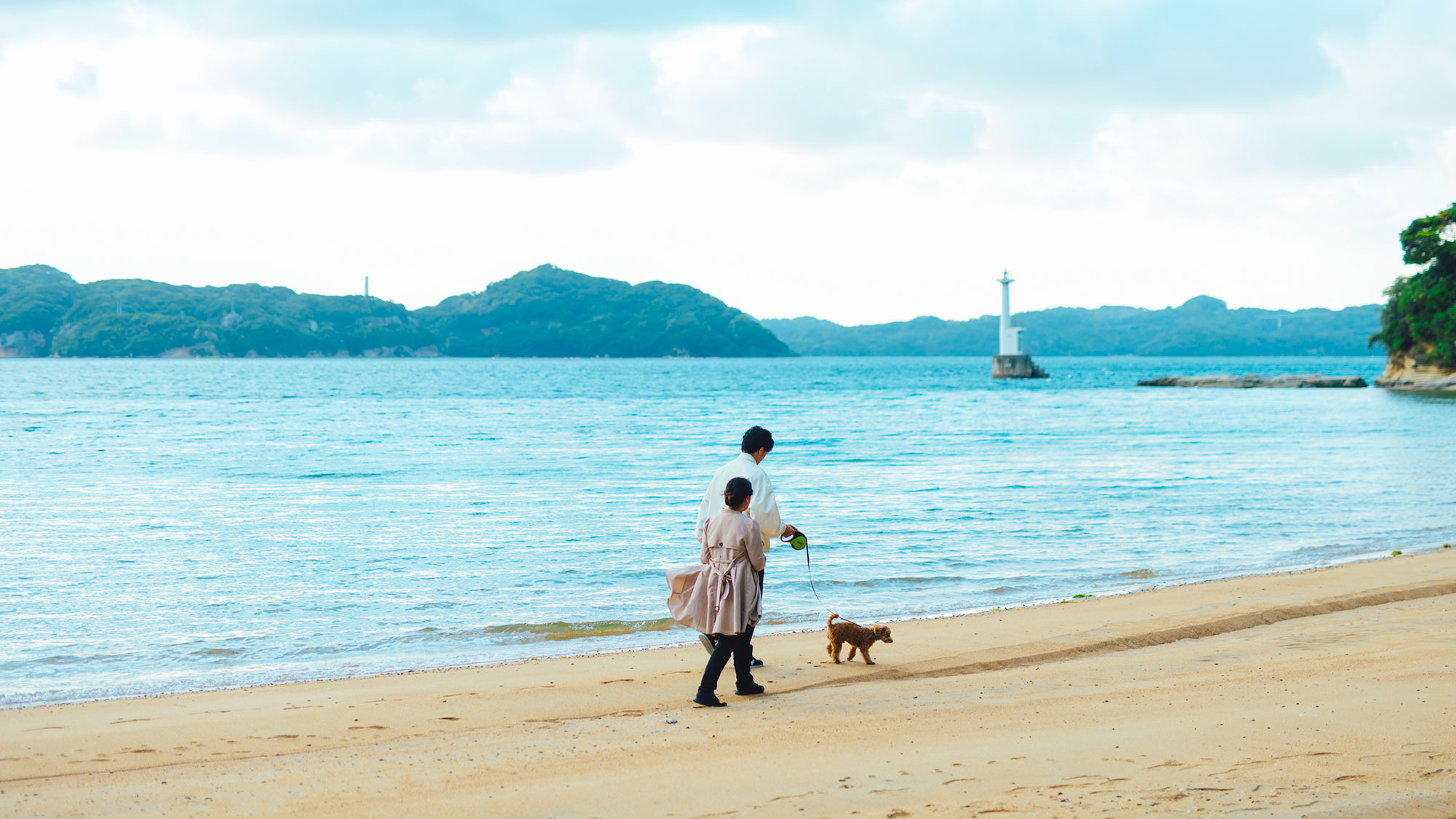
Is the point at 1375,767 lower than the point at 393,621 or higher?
higher

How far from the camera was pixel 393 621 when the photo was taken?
11.2 meters

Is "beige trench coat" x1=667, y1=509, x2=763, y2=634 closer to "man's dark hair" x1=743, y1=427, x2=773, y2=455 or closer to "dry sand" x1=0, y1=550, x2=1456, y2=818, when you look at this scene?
"man's dark hair" x1=743, y1=427, x2=773, y2=455

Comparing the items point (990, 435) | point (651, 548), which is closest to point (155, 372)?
point (990, 435)

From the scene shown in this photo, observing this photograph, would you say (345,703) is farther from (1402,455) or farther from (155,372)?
(155,372)

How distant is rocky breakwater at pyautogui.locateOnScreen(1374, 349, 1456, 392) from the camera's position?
75.6 metres

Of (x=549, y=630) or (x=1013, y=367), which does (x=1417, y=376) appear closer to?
(x=1013, y=367)

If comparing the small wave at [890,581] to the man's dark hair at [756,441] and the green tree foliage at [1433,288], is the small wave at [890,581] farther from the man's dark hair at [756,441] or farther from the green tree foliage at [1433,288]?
the green tree foliage at [1433,288]

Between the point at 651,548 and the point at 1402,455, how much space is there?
27.1 meters

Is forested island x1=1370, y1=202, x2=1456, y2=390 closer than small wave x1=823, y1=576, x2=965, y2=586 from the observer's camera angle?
No

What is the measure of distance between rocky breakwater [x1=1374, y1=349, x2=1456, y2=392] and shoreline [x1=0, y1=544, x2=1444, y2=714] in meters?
74.1

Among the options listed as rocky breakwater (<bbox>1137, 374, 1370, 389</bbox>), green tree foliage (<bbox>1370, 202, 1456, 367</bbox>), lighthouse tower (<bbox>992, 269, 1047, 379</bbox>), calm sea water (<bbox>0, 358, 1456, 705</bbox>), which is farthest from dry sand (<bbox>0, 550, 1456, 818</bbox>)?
lighthouse tower (<bbox>992, 269, 1047, 379</bbox>)

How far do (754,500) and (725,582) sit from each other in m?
0.57

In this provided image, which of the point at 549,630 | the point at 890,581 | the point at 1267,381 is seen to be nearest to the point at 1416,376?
the point at 1267,381

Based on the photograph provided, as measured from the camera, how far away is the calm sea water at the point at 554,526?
422 inches
